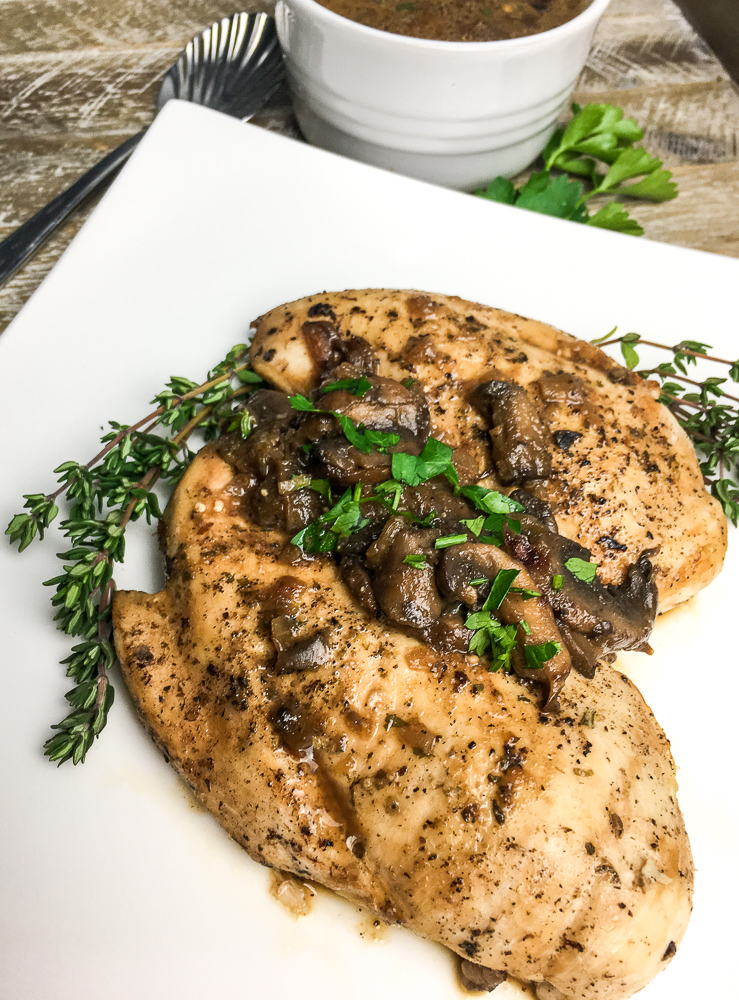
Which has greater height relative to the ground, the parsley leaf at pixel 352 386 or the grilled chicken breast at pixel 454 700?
the parsley leaf at pixel 352 386

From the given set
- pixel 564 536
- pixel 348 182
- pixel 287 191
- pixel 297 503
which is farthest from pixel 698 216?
pixel 297 503

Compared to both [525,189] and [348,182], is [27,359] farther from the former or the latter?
[525,189]

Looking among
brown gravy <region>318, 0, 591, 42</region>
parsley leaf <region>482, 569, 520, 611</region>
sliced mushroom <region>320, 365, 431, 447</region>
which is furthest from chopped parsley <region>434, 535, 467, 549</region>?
brown gravy <region>318, 0, 591, 42</region>

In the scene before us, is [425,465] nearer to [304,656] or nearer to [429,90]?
[304,656]

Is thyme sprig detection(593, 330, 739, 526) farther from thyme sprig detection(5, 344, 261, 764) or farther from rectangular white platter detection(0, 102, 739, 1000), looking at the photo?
thyme sprig detection(5, 344, 261, 764)

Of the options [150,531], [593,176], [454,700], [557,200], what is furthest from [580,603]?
[593,176]

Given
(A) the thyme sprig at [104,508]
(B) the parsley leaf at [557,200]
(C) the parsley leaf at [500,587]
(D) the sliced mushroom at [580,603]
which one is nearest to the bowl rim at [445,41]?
(B) the parsley leaf at [557,200]

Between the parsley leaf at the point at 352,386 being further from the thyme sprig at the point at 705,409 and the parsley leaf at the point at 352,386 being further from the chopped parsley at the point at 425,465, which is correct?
the thyme sprig at the point at 705,409
